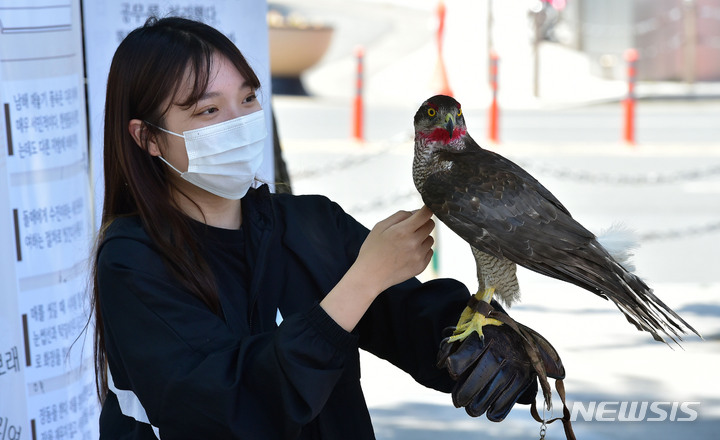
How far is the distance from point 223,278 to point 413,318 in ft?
1.41

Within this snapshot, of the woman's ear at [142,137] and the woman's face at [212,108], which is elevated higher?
the woman's face at [212,108]

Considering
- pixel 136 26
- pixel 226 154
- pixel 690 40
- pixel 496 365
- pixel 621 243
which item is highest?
pixel 690 40

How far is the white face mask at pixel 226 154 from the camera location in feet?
5.89

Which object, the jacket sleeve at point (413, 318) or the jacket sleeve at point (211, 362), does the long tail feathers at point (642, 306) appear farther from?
the jacket sleeve at point (211, 362)

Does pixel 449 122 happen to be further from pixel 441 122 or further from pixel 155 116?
pixel 155 116

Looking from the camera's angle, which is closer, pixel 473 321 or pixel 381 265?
pixel 381 265

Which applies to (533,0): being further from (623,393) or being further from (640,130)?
(623,393)

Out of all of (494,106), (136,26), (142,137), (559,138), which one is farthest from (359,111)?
(142,137)

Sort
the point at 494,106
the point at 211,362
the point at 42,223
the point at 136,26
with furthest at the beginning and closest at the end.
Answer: the point at 494,106
the point at 136,26
the point at 42,223
the point at 211,362

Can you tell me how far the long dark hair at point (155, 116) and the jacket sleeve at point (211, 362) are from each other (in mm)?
91

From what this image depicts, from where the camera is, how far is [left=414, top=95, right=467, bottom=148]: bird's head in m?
1.89

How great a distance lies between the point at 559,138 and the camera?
1076 centimetres

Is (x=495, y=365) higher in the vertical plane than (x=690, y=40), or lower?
lower

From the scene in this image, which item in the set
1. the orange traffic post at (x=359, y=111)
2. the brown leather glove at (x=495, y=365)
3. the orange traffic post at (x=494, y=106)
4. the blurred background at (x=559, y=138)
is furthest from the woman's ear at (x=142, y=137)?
the orange traffic post at (x=359, y=111)
